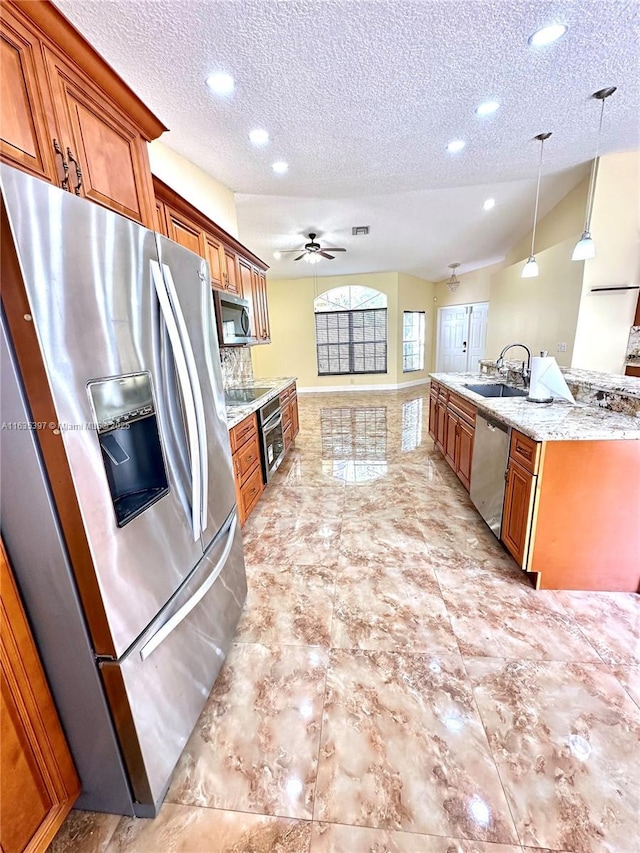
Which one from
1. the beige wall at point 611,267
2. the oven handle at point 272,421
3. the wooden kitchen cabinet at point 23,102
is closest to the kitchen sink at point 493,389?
the beige wall at point 611,267

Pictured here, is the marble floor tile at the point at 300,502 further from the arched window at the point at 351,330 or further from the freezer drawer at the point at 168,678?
the arched window at the point at 351,330

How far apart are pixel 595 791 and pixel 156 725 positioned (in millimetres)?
1409

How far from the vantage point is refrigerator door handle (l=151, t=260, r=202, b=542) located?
109 centimetres

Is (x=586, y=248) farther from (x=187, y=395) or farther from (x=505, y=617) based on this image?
(x=187, y=395)

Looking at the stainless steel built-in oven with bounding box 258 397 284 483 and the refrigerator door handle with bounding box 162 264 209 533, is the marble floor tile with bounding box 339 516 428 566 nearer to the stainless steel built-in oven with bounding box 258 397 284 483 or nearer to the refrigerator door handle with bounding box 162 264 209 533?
the stainless steel built-in oven with bounding box 258 397 284 483

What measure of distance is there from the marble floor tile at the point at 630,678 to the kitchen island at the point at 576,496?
1.64ft

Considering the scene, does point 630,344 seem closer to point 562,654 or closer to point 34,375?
point 562,654

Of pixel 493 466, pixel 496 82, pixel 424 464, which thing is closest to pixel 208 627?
pixel 493 466

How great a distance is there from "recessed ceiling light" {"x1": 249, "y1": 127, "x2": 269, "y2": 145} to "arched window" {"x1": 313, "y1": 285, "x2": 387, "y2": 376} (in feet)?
19.4

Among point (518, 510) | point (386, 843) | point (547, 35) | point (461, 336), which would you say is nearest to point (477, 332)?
point (461, 336)

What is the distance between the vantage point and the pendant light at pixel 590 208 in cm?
237

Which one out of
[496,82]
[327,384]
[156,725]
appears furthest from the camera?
[327,384]

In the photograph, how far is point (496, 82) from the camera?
2176 mm

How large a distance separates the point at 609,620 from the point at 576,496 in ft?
2.07
